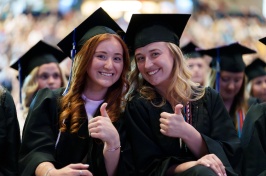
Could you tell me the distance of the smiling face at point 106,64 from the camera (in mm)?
3301

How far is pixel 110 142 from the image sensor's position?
118 inches

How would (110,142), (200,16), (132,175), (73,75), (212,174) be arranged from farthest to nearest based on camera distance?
(200,16) → (73,75) → (132,175) → (110,142) → (212,174)

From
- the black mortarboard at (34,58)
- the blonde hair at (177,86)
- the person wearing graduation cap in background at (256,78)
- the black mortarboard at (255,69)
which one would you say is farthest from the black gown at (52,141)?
the black mortarboard at (255,69)

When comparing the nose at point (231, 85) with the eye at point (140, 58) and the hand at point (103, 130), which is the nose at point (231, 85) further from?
the hand at point (103, 130)

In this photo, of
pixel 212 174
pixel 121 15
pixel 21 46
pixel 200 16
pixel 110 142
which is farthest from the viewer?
pixel 121 15

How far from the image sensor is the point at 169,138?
128 inches

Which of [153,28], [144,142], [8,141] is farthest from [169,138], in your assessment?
[8,141]

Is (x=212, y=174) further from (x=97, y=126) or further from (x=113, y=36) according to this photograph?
(x=113, y=36)

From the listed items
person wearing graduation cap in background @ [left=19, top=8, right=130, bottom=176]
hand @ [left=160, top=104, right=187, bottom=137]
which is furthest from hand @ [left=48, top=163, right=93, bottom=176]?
hand @ [left=160, top=104, right=187, bottom=137]

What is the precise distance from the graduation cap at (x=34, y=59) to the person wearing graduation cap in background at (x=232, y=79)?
156 cm

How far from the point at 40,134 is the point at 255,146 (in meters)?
1.42

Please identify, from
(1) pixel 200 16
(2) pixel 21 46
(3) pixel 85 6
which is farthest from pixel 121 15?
(2) pixel 21 46

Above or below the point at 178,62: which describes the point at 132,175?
below

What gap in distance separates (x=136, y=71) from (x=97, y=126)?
74 cm
